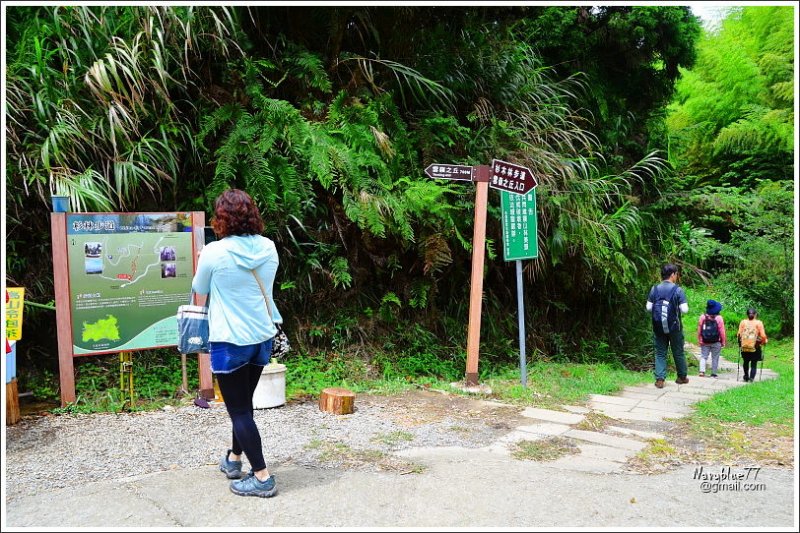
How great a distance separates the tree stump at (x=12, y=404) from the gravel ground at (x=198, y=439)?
4.1 inches

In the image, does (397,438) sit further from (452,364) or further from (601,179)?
(601,179)

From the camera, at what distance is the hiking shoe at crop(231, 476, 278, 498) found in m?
3.64

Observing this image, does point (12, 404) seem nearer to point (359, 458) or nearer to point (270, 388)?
point (270, 388)

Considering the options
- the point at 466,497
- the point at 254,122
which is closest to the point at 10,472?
the point at 466,497

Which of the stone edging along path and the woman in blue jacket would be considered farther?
the stone edging along path

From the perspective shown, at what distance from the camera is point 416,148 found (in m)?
8.15

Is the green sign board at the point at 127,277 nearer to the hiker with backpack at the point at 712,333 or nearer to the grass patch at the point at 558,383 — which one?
the grass patch at the point at 558,383

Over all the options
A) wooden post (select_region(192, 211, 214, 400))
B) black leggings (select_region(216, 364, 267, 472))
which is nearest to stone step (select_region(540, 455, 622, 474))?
black leggings (select_region(216, 364, 267, 472))

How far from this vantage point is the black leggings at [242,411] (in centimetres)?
361

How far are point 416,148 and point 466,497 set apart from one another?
17.4 ft

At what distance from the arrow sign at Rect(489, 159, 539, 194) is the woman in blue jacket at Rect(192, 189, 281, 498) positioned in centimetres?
379

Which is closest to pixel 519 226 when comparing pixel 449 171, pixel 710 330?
pixel 449 171

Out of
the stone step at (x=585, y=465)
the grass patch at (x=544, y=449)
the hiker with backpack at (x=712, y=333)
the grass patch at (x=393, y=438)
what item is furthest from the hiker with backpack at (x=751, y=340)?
the grass patch at (x=393, y=438)

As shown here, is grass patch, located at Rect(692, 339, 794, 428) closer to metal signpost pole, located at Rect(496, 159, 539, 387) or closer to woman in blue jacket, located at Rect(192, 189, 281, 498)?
metal signpost pole, located at Rect(496, 159, 539, 387)
